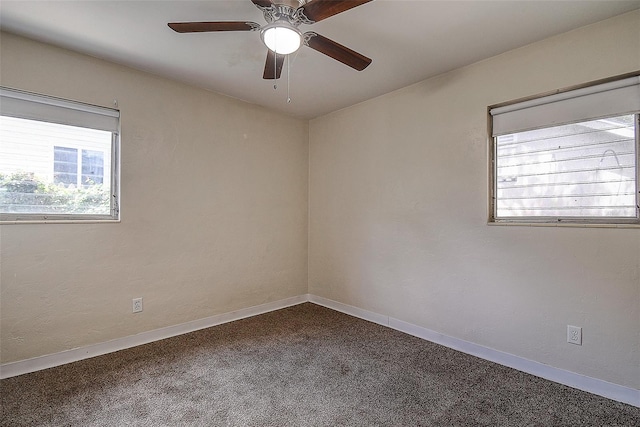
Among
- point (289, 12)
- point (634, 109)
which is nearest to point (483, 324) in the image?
point (634, 109)

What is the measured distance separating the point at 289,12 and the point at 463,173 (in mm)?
1881

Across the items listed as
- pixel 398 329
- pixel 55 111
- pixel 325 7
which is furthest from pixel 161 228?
pixel 398 329

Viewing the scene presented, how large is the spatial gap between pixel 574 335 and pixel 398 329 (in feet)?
4.65

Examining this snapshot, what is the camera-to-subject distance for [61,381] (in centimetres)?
211

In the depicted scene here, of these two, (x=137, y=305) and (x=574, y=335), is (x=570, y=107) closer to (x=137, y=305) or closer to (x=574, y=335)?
(x=574, y=335)

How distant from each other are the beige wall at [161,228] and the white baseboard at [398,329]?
0.07 m

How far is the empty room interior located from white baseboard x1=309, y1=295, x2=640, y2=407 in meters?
0.01

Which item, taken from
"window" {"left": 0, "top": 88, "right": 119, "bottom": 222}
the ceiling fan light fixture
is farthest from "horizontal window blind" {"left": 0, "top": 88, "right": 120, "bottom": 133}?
the ceiling fan light fixture

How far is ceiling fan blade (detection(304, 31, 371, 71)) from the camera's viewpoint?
1.72 metres

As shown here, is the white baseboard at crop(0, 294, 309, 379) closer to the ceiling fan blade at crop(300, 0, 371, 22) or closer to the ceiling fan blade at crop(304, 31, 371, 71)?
the ceiling fan blade at crop(304, 31, 371, 71)

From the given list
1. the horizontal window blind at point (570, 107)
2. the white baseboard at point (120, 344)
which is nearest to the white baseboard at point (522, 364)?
the white baseboard at point (120, 344)

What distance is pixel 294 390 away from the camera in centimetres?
204

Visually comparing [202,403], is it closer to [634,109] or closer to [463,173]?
[463,173]

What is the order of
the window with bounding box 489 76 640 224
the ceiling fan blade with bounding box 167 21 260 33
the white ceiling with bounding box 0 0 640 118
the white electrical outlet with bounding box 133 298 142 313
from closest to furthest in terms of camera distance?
the ceiling fan blade with bounding box 167 21 260 33 → the white ceiling with bounding box 0 0 640 118 → the window with bounding box 489 76 640 224 → the white electrical outlet with bounding box 133 298 142 313
